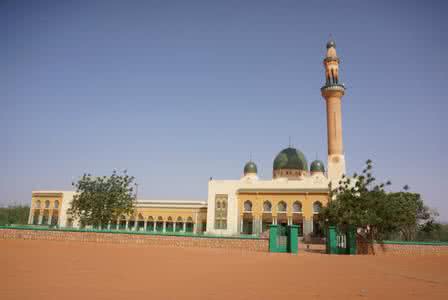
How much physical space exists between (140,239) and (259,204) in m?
22.4

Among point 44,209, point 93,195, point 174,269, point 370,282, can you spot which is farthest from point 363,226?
point 44,209

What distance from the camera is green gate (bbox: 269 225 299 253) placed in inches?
695

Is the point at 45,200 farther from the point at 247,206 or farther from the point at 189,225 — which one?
the point at 247,206

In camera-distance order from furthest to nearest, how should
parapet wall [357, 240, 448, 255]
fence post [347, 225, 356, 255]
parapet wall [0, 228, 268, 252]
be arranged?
1. parapet wall [357, 240, 448, 255]
2. fence post [347, 225, 356, 255]
3. parapet wall [0, 228, 268, 252]

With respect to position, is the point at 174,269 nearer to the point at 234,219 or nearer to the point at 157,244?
the point at 157,244

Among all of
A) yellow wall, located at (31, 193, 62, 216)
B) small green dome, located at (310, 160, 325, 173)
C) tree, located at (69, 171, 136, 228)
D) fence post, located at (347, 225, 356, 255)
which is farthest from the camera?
yellow wall, located at (31, 193, 62, 216)

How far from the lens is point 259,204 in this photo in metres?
40.1

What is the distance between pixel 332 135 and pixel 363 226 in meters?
21.2

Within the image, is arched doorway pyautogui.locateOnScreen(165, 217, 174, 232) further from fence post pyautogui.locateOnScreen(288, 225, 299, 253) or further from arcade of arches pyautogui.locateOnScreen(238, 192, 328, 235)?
fence post pyautogui.locateOnScreen(288, 225, 299, 253)

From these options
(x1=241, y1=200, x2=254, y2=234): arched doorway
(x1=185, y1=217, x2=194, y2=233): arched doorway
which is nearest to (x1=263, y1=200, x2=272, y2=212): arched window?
(x1=241, y1=200, x2=254, y2=234): arched doorway

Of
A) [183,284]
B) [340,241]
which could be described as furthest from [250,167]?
[183,284]

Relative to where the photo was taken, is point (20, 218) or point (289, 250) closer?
point (289, 250)

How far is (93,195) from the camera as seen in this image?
113 feet

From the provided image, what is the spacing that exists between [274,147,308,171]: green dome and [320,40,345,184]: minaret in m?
8.45
